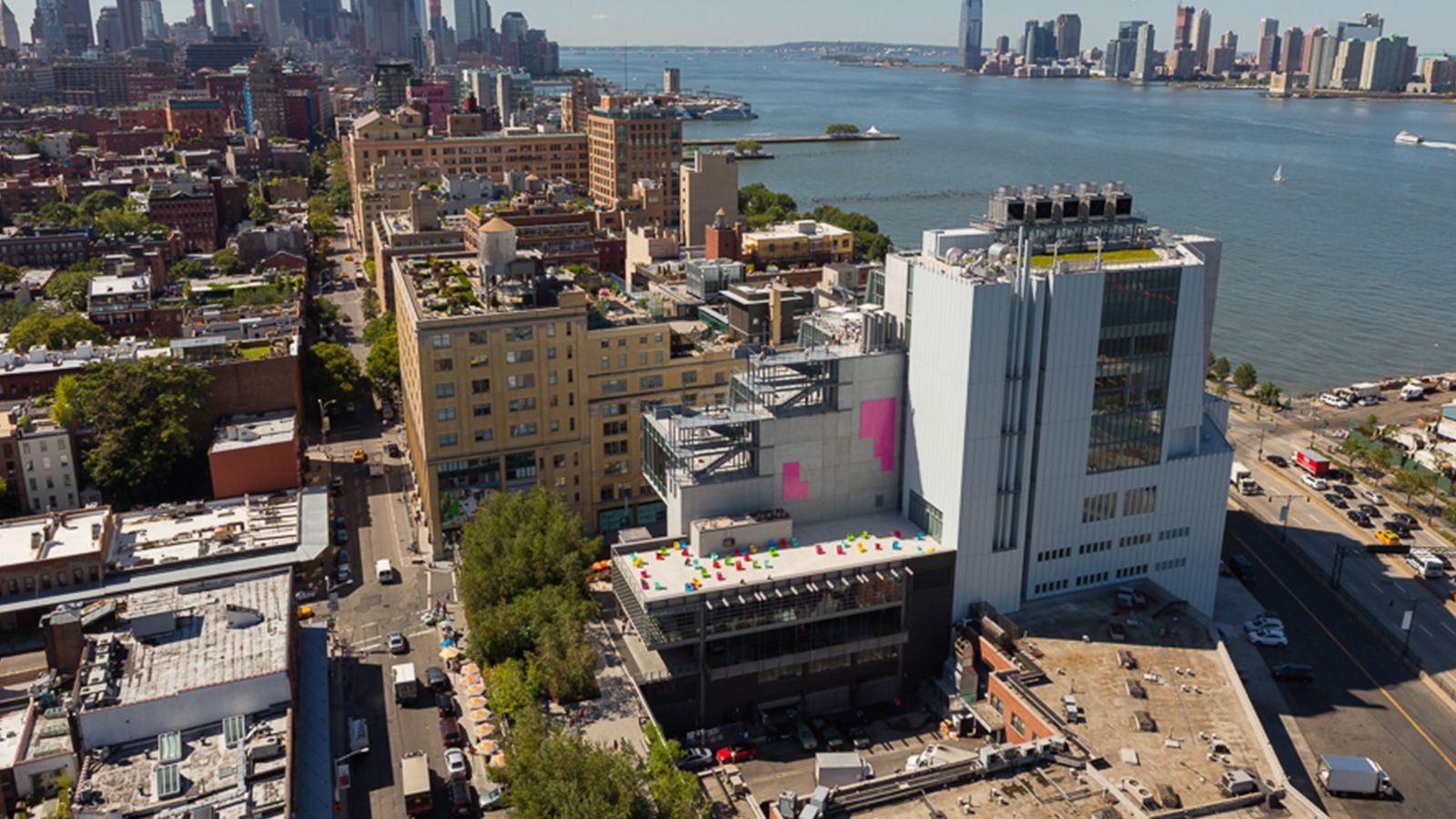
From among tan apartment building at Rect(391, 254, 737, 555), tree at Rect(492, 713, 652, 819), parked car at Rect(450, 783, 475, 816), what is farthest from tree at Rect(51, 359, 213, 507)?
tree at Rect(492, 713, 652, 819)

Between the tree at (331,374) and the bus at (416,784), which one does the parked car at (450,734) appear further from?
the tree at (331,374)

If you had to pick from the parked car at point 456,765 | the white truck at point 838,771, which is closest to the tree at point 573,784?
the parked car at point 456,765

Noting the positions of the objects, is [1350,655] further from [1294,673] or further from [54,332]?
[54,332]

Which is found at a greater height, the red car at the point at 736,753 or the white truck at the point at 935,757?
the white truck at the point at 935,757

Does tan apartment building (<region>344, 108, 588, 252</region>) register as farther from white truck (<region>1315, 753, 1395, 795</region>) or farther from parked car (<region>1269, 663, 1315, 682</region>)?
white truck (<region>1315, 753, 1395, 795</region>)

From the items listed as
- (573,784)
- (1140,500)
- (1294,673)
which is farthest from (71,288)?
(1294,673)
